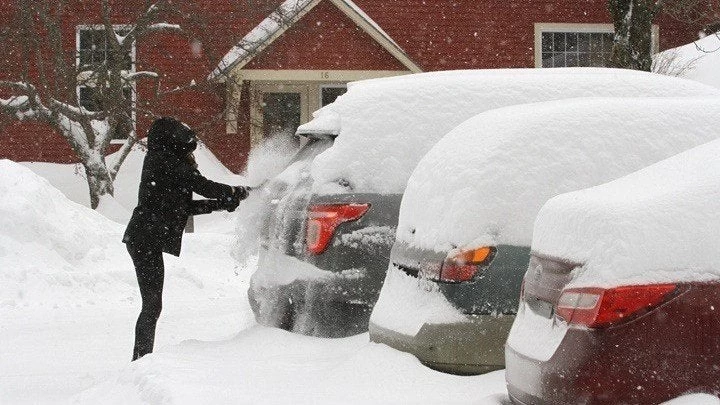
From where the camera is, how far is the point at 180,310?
37.3ft

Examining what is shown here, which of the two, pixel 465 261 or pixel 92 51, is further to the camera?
pixel 92 51

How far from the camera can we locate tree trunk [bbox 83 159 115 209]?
21016mm

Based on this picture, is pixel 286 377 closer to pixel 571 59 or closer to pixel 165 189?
pixel 165 189

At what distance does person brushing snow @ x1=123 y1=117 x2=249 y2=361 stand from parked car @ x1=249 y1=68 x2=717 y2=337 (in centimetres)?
75

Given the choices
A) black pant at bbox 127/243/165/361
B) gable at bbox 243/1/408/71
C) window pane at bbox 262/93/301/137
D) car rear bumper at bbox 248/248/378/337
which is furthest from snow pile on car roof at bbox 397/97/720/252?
window pane at bbox 262/93/301/137

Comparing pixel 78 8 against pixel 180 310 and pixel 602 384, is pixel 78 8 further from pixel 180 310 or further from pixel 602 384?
pixel 602 384

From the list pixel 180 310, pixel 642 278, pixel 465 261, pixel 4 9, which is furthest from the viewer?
pixel 4 9

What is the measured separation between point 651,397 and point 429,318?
1865mm

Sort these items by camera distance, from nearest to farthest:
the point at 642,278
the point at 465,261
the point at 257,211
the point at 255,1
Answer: the point at 642,278
the point at 465,261
the point at 257,211
the point at 255,1

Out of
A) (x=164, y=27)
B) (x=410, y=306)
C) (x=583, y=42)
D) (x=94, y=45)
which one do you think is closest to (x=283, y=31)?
(x=164, y=27)

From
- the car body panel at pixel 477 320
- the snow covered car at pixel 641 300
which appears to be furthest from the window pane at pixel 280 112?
the snow covered car at pixel 641 300

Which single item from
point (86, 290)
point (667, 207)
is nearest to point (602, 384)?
point (667, 207)

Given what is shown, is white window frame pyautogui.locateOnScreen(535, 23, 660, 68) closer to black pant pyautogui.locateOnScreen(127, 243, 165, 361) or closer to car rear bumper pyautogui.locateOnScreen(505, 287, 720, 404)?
black pant pyautogui.locateOnScreen(127, 243, 165, 361)

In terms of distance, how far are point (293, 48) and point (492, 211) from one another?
18932 mm
